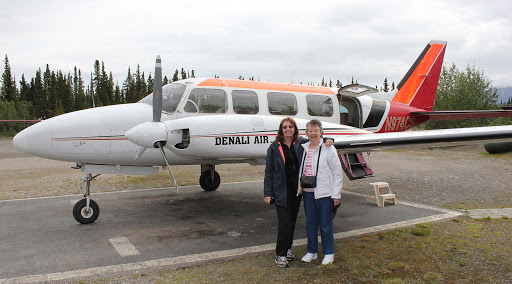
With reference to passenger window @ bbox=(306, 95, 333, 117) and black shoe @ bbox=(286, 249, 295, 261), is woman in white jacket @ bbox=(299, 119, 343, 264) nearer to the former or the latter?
black shoe @ bbox=(286, 249, 295, 261)

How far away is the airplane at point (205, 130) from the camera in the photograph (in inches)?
239

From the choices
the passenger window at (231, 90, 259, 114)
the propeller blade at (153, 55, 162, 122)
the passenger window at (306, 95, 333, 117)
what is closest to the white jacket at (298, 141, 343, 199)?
the propeller blade at (153, 55, 162, 122)

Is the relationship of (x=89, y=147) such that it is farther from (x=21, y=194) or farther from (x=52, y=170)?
(x=52, y=170)

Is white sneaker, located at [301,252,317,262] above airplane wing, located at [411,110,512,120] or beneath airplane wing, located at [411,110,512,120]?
beneath

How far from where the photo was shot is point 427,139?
18.9 ft

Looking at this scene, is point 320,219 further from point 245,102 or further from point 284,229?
point 245,102

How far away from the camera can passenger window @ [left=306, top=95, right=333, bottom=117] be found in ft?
28.2

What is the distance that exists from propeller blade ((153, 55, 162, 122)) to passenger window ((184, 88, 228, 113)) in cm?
104

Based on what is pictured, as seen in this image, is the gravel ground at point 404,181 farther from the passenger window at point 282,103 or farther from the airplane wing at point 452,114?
the passenger window at point 282,103

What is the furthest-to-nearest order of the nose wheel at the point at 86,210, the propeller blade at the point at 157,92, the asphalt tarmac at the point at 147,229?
the nose wheel at the point at 86,210, the propeller blade at the point at 157,92, the asphalt tarmac at the point at 147,229

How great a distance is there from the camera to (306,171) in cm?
477

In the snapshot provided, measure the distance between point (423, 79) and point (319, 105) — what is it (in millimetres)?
4602

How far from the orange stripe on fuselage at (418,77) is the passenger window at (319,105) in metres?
3.39

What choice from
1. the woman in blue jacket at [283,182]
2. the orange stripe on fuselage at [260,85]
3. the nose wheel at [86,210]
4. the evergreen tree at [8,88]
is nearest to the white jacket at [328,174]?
the woman in blue jacket at [283,182]
